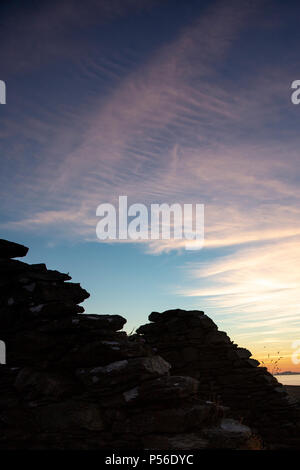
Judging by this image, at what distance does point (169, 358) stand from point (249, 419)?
3349 mm

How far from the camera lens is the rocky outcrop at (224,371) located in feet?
40.9

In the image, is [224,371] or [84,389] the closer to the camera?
[84,389]

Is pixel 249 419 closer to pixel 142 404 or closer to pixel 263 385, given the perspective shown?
pixel 263 385

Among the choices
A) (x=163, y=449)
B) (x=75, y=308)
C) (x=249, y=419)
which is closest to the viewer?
(x=163, y=449)

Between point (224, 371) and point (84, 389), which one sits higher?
point (84, 389)

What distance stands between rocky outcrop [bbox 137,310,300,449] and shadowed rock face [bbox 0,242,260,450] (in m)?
4.39

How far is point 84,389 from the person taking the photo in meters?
8.59

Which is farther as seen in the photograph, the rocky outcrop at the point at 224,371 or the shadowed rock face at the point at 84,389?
the rocky outcrop at the point at 224,371

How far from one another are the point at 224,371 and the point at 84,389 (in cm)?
653

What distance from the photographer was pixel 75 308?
32.1 ft

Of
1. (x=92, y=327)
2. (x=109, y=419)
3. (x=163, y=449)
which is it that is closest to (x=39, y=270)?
(x=92, y=327)

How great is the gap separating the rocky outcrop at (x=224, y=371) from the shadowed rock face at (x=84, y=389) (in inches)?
173

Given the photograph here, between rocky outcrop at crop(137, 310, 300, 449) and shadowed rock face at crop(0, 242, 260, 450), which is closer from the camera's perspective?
shadowed rock face at crop(0, 242, 260, 450)

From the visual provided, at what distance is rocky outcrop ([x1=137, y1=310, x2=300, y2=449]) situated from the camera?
12461 mm
